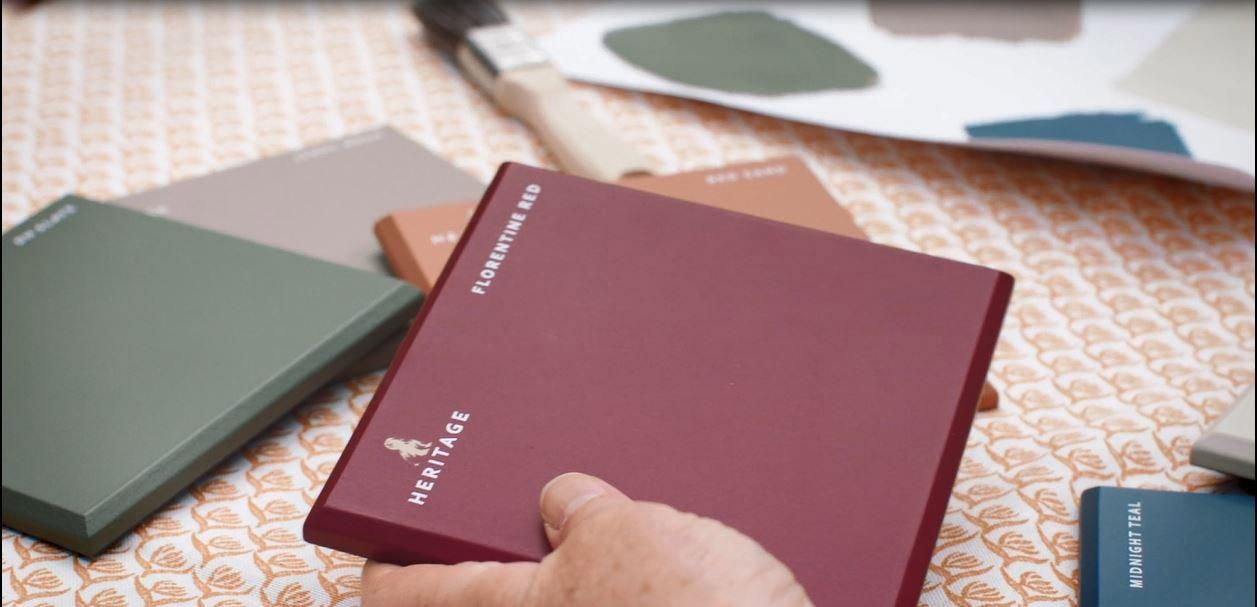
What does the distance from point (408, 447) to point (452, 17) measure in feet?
1.75

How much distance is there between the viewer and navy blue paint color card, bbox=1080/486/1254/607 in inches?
17.5

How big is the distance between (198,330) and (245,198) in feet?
0.51

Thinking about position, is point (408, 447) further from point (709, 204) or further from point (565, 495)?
point (709, 204)

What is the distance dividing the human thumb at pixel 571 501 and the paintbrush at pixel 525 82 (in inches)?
13.0

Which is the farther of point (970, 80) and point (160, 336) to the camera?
point (970, 80)


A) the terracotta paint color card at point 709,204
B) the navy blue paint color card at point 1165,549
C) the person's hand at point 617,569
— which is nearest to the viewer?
the person's hand at point 617,569

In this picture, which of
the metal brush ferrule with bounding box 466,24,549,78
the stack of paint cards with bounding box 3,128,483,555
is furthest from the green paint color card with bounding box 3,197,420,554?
the metal brush ferrule with bounding box 466,24,549,78

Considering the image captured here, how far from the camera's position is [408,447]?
40 centimetres

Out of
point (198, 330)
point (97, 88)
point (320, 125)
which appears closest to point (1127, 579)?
point (198, 330)

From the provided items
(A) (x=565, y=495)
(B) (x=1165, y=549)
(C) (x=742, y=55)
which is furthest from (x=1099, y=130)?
(A) (x=565, y=495)

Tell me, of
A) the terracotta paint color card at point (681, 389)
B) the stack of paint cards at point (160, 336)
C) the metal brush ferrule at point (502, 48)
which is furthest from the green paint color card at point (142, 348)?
the metal brush ferrule at point (502, 48)

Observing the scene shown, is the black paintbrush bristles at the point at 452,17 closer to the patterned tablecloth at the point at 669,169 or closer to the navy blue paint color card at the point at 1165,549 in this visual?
the patterned tablecloth at the point at 669,169

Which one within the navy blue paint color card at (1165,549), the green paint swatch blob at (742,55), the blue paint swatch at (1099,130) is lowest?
the navy blue paint color card at (1165,549)

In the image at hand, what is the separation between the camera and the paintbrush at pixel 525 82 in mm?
715
